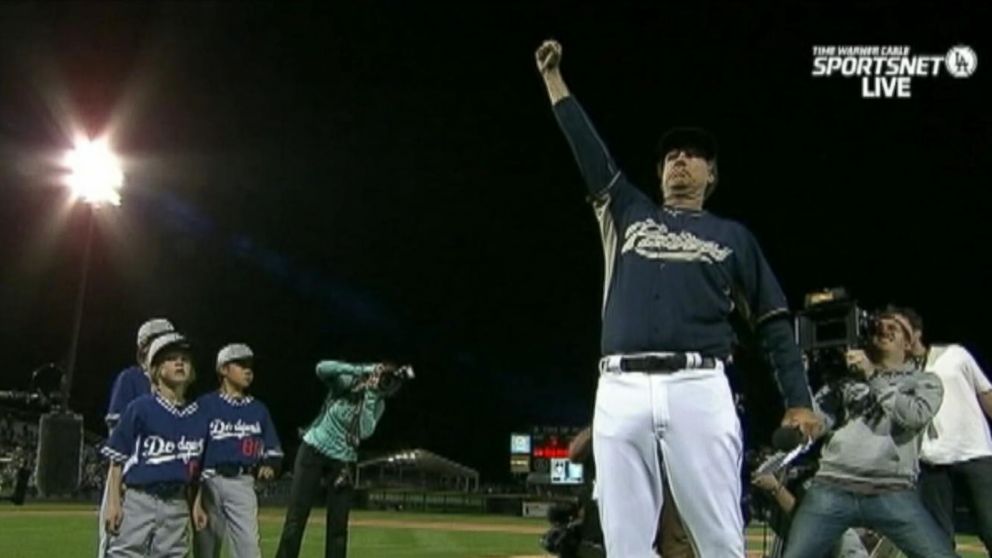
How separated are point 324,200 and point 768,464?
37.3m

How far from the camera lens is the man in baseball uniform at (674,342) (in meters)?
4.32

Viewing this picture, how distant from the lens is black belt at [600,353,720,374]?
437 cm

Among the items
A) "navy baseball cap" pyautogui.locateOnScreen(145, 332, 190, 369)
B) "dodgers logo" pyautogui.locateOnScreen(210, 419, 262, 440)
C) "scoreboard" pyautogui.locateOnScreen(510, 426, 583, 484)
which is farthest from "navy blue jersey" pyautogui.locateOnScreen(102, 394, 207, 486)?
"scoreboard" pyautogui.locateOnScreen(510, 426, 583, 484)

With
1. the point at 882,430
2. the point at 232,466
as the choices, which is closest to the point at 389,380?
the point at 232,466

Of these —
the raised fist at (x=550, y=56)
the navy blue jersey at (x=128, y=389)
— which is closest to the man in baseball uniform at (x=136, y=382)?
the navy blue jersey at (x=128, y=389)

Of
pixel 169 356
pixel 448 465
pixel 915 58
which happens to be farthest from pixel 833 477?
pixel 915 58

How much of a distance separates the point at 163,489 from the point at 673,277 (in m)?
3.92

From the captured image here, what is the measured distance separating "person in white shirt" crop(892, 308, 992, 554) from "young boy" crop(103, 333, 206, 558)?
4082 mm

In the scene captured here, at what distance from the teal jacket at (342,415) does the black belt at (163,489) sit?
6.98 feet

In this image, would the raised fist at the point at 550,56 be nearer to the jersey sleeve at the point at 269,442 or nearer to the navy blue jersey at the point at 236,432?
the navy blue jersey at the point at 236,432

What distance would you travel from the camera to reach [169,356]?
25.1 feet

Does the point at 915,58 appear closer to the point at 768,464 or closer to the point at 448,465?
the point at 448,465

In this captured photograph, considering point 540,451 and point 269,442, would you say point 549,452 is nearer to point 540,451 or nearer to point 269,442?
point 540,451

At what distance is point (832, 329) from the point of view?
22.5ft
